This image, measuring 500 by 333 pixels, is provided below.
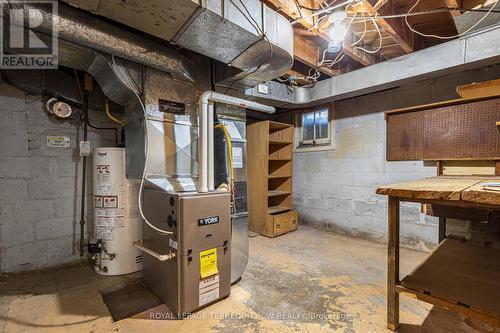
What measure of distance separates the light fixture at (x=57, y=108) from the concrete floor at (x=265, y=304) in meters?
1.48

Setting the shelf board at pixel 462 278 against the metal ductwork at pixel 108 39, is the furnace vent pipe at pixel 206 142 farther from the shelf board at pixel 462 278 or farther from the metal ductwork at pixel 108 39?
the shelf board at pixel 462 278

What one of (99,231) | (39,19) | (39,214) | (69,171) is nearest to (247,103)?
(39,19)

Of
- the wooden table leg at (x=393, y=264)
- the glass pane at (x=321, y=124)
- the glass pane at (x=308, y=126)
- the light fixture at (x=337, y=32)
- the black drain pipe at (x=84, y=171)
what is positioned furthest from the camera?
the glass pane at (x=308, y=126)

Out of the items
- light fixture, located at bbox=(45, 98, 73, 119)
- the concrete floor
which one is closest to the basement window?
the concrete floor

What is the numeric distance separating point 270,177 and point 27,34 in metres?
2.91

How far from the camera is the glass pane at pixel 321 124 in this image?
3.75 m

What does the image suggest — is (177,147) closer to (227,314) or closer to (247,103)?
(247,103)

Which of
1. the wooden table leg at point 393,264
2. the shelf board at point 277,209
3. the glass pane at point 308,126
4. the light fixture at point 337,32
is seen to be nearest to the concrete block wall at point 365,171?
the glass pane at point 308,126

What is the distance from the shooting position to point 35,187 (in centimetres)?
223

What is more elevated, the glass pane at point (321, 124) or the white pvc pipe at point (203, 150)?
the glass pane at point (321, 124)

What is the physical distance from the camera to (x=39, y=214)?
7.37 ft

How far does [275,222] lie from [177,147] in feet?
6.34

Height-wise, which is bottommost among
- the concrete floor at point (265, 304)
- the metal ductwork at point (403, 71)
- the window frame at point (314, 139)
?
the concrete floor at point (265, 304)

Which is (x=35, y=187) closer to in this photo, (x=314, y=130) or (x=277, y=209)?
(x=277, y=209)
